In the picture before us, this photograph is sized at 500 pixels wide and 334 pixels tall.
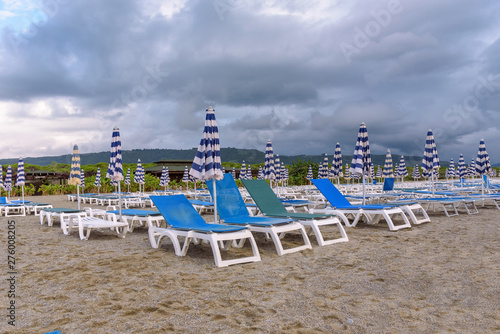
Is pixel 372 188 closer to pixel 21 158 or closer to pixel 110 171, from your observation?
pixel 110 171

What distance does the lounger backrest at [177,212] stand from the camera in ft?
15.8

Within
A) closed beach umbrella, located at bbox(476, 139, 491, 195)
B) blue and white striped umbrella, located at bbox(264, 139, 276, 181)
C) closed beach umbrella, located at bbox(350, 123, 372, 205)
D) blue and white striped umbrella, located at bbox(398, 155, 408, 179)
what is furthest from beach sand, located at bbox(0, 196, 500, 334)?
blue and white striped umbrella, located at bbox(398, 155, 408, 179)

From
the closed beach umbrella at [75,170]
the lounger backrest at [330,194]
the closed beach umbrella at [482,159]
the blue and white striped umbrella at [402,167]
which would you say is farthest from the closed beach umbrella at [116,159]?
the blue and white striped umbrella at [402,167]

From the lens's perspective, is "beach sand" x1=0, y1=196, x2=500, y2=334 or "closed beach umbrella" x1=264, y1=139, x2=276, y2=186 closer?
"beach sand" x1=0, y1=196, x2=500, y2=334

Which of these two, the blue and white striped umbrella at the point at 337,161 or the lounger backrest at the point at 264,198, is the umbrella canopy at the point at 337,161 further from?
the lounger backrest at the point at 264,198

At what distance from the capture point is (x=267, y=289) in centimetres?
320

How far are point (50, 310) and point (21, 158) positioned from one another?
10.6 meters

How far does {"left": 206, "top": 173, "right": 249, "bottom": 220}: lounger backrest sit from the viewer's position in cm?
564

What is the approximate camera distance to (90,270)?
391 centimetres

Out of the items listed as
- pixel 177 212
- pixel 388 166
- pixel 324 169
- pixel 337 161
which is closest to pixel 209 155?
pixel 177 212

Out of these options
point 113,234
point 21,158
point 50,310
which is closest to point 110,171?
point 113,234

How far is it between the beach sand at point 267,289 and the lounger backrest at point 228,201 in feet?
2.15

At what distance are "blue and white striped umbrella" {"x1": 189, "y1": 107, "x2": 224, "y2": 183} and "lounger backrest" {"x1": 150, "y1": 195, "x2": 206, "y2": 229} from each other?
44 cm

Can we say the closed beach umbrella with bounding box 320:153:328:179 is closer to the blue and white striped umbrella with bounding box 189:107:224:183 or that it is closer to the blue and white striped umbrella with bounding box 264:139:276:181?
the blue and white striped umbrella with bounding box 264:139:276:181
